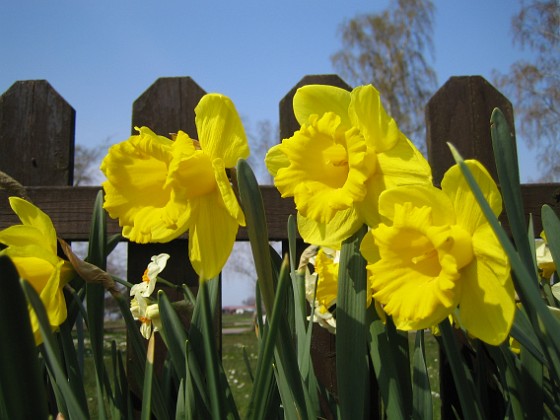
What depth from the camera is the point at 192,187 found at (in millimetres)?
641

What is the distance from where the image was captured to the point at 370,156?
0.66 metres

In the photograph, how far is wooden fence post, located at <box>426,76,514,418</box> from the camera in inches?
71.1

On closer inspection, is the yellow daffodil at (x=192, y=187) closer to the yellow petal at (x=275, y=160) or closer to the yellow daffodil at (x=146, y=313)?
the yellow petal at (x=275, y=160)

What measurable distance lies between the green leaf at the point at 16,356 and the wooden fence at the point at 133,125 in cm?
130

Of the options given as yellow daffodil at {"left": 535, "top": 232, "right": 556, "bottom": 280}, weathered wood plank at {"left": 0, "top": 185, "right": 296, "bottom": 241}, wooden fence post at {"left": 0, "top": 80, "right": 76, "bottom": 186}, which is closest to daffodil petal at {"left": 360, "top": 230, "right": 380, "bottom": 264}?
yellow daffodil at {"left": 535, "top": 232, "right": 556, "bottom": 280}

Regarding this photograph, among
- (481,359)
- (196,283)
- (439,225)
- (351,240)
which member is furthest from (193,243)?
(196,283)

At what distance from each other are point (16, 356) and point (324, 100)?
19.0 inches

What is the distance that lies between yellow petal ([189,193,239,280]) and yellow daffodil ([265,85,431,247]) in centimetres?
9

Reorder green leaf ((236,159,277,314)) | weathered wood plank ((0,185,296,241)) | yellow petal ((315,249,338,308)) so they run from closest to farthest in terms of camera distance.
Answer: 1. green leaf ((236,159,277,314))
2. yellow petal ((315,249,338,308))
3. weathered wood plank ((0,185,296,241))

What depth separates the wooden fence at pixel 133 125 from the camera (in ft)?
5.65

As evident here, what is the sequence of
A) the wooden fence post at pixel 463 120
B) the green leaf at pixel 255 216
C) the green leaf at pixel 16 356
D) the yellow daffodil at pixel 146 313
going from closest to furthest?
1. the green leaf at pixel 16 356
2. the green leaf at pixel 255 216
3. the yellow daffodil at pixel 146 313
4. the wooden fence post at pixel 463 120

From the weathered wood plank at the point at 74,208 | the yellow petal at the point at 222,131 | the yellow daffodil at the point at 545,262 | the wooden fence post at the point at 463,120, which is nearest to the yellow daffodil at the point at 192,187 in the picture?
the yellow petal at the point at 222,131

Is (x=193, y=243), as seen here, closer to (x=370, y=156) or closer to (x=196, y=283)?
(x=370, y=156)

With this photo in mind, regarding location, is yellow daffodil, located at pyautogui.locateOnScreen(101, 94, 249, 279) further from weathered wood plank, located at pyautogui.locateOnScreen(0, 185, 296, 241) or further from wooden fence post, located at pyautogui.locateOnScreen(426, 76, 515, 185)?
wooden fence post, located at pyautogui.locateOnScreen(426, 76, 515, 185)
